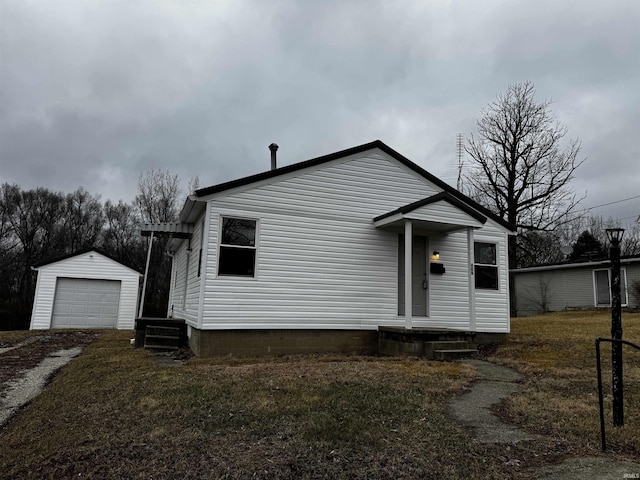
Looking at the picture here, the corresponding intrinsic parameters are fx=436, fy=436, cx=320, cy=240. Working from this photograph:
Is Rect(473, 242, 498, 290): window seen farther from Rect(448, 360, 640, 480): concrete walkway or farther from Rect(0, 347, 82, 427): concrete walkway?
Rect(0, 347, 82, 427): concrete walkway

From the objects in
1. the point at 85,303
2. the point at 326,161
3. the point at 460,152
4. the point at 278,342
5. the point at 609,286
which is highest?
the point at 460,152

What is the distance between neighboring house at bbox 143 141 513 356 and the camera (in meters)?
8.79

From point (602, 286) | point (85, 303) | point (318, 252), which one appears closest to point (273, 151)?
point (318, 252)

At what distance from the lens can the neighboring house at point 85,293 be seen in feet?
59.5

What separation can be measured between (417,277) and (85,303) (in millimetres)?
15253

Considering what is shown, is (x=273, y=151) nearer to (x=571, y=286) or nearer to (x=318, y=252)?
(x=318, y=252)

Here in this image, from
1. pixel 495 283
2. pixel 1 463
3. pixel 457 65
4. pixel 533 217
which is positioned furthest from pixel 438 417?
pixel 533 217

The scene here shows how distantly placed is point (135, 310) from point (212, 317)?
41.3 feet

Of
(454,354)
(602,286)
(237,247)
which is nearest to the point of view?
(454,354)

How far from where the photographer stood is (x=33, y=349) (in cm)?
1177

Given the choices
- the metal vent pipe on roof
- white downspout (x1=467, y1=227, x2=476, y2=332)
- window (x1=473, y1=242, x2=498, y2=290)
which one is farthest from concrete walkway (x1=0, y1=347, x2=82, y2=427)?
window (x1=473, y1=242, x2=498, y2=290)

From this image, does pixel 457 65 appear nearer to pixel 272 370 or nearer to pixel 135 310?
pixel 272 370

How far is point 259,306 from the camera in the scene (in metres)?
8.88

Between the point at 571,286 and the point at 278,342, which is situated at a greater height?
the point at 571,286
